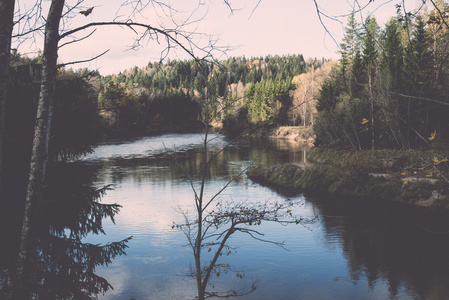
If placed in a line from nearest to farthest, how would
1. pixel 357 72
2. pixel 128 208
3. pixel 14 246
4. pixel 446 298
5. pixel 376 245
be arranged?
pixel 14 246
pixel 446 298
pixel 376 245
pixel 128 208
pixel 357 72

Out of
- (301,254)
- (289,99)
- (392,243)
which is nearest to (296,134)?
(289,99)

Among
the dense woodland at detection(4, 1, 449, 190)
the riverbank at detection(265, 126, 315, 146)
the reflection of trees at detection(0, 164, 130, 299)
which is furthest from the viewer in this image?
Answer: the riverbank at detection(265, 126, 315, 146)

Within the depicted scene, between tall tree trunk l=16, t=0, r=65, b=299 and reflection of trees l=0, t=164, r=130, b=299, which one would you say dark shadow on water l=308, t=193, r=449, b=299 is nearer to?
reflection of trees l=0, t=164, r=130, b=299

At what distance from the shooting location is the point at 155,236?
1788 centimetres

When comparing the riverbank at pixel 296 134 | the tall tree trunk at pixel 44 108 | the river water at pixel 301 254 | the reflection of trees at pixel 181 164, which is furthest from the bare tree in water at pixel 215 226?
the riverbank at pixel 296 134

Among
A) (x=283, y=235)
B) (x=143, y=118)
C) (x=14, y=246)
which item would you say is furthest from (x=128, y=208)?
(x=143, y=118)

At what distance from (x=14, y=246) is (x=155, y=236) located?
35.8 feet

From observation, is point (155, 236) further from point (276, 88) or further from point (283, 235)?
point (276, 88)

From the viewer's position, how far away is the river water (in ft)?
41.4

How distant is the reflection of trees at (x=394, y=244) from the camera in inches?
515

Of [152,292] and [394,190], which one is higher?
[394,190]

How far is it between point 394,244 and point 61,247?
14.4m

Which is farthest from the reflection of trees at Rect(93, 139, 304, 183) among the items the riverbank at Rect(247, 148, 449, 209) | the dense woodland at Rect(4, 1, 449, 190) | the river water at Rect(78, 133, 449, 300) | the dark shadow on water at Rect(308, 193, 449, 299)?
the dark shadow on water at Rect(308, 193, 449, 299)

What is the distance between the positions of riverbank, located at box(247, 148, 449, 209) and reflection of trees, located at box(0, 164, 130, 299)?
17.6 m
